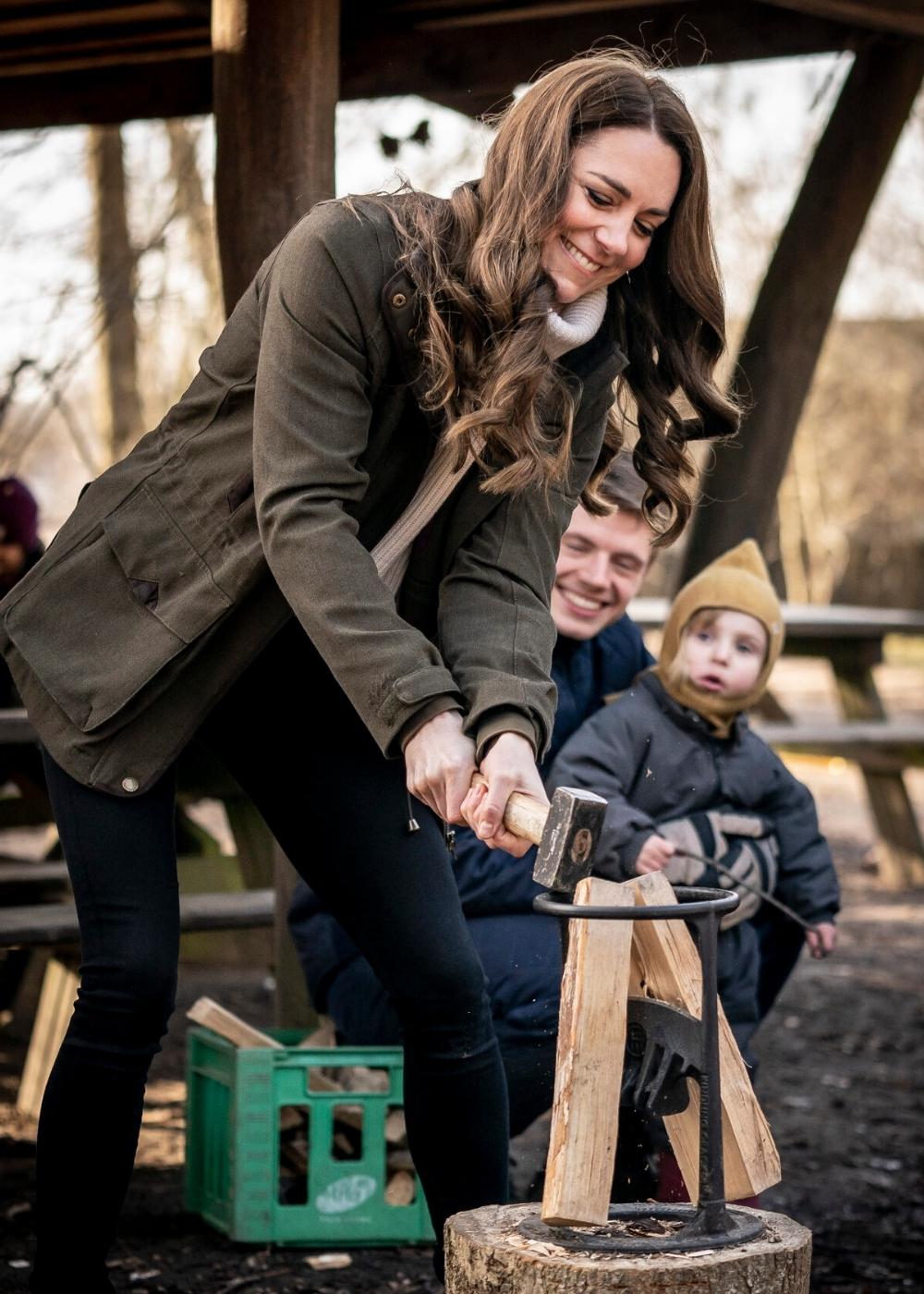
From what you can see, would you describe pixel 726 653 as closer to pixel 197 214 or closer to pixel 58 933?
pixel 58 933

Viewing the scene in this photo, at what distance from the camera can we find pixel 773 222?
16.7m

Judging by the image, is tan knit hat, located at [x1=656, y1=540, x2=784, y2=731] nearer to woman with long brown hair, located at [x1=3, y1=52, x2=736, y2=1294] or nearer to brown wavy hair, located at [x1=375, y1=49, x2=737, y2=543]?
woman with long brown hair, located at [x1=3, y1=52, x2=736, y2=1294]

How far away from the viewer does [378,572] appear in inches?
85.1

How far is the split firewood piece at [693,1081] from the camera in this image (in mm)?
2023

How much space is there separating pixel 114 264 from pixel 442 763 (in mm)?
8298

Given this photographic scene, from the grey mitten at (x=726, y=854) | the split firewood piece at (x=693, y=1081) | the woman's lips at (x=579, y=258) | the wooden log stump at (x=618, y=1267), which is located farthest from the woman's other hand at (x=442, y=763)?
the grey mitten at (x=726, y=854)

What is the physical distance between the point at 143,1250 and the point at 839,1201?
58.1 inches

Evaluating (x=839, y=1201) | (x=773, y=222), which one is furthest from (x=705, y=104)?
(x=839, y=1201)

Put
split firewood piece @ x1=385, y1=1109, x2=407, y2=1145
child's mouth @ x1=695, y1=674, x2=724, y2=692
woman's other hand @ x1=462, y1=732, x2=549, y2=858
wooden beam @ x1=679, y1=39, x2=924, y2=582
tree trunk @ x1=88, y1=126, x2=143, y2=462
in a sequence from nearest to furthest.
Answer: woman's other hand @ x1=462, y1=732, x2=549, y2=858 → split firewood piece @ x1=385, y1=1109, x2=407, y2=1145 → child's mouth @ x1=695, y1=674, x2=724, y2=692 → wooden beam @ x1=679, y1=39, x2=924, y2=582 → tree trunk @ x1=88, y1=126, x2=143, y2=462

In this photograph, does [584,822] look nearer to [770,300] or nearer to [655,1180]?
[655,1180]

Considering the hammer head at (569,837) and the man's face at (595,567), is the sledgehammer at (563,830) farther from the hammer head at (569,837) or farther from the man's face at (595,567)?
the man's face at (595,567)

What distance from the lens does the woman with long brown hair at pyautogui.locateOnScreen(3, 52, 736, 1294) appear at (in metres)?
2.06

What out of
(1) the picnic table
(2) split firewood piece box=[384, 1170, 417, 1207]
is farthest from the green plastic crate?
(1) the picnic table

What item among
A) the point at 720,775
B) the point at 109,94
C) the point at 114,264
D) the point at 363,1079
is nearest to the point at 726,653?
the point at 720,775
